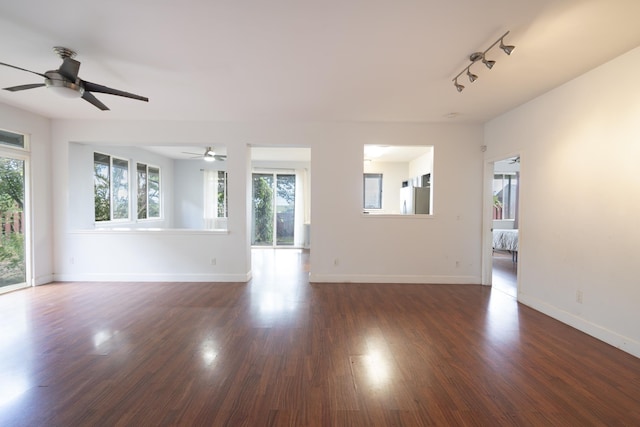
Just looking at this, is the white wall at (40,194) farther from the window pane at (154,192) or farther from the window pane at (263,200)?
the window pane at (263,200)

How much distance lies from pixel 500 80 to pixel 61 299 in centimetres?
612

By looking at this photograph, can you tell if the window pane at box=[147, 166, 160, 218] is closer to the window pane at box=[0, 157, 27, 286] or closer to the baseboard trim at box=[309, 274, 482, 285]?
the window pane at box=[0, 157, 27, 286]

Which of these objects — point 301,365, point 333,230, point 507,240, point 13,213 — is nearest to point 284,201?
point 333,230

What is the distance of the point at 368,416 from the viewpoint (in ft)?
5.20

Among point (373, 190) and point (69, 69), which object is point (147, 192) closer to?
point (69, 69)

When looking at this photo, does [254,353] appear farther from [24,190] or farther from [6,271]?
[24,190]

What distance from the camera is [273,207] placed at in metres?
7.66

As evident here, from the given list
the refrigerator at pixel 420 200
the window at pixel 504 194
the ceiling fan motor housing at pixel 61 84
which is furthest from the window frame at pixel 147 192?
the window at pixel 504 194

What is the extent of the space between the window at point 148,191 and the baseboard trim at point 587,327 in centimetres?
817

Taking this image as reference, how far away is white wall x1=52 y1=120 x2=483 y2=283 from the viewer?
14.3 ft

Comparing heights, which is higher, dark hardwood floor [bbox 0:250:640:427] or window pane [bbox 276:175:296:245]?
window pane [bbox 276:175:296:245]

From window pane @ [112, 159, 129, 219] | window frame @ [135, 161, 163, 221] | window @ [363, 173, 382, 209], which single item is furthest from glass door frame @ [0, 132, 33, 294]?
window @ [363, 173, 382, 209]

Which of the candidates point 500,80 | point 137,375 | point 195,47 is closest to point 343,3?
point 195,47

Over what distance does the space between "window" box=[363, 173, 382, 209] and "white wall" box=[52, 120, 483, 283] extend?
3.41 meters
